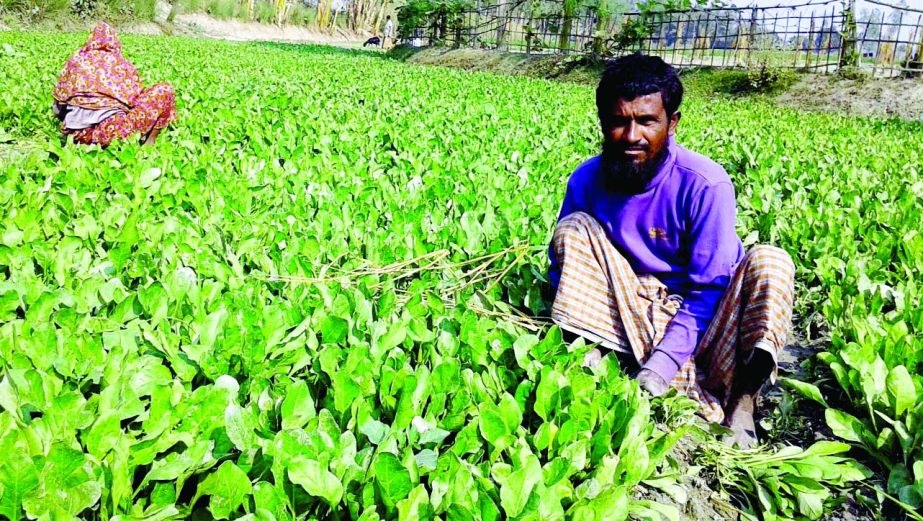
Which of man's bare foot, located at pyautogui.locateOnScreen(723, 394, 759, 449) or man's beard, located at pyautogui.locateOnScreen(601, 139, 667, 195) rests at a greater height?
man's beard, located at pyautogui.locateOnScreen(601, 139, 667, 195)

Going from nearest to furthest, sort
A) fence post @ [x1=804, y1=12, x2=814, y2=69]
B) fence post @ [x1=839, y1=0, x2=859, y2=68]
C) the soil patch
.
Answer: the soil patch < fence post @ [x1=839, y1=0, x2=859, y2=68] < fence post @ [x1=804, y1=12, x2=814, y2=69]

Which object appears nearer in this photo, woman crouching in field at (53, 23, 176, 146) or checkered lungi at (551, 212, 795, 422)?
checkered lungi at (551, 212, 795, 422)

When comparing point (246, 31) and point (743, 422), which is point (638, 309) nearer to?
point (743, 422)

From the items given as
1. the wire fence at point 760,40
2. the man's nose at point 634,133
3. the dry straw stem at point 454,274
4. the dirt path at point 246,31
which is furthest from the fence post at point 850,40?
the dirt path at point 246,31

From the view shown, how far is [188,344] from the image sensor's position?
7.56 ft

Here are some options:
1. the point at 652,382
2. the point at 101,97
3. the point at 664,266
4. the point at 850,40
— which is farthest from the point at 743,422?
the point at 850,40

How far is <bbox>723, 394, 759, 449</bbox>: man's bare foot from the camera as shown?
8.49 ft

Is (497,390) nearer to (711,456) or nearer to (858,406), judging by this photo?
(711,456)

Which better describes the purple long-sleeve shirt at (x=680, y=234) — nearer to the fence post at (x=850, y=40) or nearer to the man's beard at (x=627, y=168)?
the man's beard at (x=627, y=168)

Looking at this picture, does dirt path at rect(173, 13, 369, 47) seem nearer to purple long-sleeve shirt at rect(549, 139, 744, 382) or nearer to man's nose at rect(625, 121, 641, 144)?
purple long-sleeve shirt at rect(549, 139, 744, 382)

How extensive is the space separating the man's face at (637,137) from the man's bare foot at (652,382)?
777 mm

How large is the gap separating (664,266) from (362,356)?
56.0 inches

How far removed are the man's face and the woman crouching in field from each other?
4.80 m

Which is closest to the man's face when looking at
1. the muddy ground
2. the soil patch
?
the muddy ground
